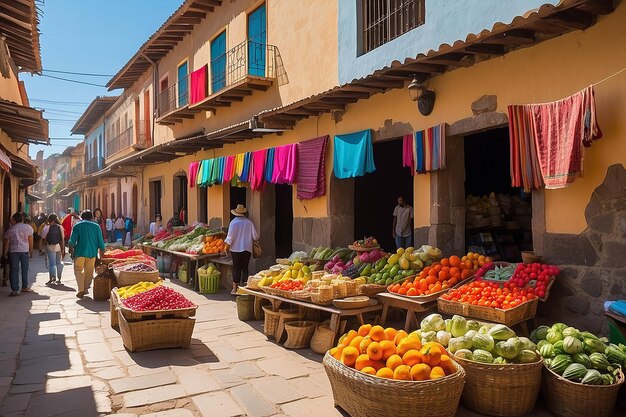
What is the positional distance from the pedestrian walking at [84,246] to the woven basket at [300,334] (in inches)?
208

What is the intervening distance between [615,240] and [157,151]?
12428 millimetres

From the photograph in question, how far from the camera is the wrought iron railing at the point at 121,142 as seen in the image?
2172 centimetres

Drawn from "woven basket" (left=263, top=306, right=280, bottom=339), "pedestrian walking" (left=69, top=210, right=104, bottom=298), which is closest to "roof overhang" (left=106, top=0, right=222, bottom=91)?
"pedestrian walking" (left=69, top=210, right=104, bottom=298)

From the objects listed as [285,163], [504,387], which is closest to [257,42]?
[285,163]

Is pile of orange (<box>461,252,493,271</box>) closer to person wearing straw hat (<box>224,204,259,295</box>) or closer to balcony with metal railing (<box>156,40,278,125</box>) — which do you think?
person wearing straw hat (<box>224,204,259,295</box>)

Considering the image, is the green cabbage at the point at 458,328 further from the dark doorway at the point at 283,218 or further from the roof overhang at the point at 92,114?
the roof overhang at the point at 92,114

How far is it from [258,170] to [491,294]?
6.49 m

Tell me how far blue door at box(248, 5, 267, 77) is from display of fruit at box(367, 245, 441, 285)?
6.54 meters

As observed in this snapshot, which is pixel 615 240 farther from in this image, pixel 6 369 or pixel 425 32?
pixel 6 369

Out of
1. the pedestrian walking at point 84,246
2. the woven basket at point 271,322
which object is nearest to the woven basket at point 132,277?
the pedestrian walking at point 84,246

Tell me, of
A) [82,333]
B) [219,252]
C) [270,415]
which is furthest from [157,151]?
[270,415]

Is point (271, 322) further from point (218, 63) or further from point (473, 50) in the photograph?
point (218, 63)

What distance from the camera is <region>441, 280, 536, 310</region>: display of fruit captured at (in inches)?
192

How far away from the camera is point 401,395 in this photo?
3520 millimetres
